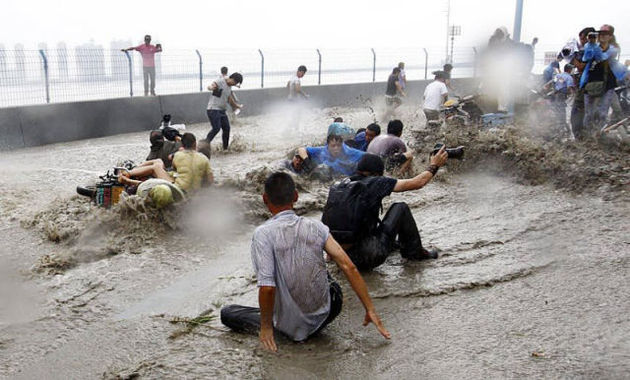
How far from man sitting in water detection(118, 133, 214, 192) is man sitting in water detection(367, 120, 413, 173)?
2730mm

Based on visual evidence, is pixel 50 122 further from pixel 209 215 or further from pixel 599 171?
pixel 599 171

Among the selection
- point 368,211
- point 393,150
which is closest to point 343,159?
point 393,150

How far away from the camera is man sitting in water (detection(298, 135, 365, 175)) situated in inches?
351

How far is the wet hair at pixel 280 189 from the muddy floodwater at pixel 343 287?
101 cm

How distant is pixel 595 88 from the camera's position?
9.20 meters

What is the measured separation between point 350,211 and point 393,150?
4.01 m

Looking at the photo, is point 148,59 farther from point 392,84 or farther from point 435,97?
point 435,97

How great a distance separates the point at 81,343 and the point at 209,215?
124 inches

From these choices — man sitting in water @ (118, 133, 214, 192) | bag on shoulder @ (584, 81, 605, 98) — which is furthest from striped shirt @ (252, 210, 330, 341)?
bag on shoulder @ (584, 81, 605, 98)

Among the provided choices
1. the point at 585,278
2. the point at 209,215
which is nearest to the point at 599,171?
the point at 585,278

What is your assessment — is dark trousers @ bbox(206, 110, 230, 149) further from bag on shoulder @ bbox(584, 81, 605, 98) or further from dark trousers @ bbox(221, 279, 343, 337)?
dark trousers @ bbox(221, 279, 343, 337)

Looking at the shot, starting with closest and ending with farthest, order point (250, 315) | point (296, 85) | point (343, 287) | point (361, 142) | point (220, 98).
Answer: point (250, 315) < point (343, 287) < point (361, 142) < point (220, 98) < point (296, 85)

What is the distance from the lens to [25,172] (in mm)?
10531

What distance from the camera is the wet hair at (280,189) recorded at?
13.1ft
